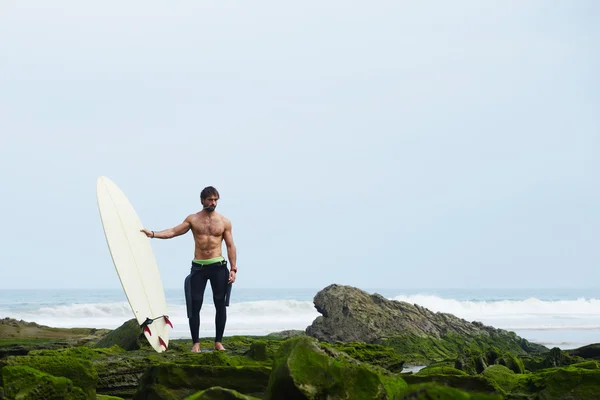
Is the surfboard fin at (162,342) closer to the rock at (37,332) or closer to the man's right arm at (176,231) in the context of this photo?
the man's right arm at (176,231)

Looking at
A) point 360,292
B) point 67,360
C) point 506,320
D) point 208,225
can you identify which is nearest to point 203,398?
point 67,360

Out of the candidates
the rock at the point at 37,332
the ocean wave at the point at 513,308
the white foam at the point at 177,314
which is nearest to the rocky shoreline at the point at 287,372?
the rock at the point at 37,332

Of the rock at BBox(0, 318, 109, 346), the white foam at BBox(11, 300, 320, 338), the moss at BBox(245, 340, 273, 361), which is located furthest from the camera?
the white foam at BBox(11, 300, 320, 338)

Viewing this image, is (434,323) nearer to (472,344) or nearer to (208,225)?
(472,344)

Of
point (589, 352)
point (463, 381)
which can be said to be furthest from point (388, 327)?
point (463, 381)

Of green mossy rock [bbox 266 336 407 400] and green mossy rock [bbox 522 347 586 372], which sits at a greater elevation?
green mossy rock [bbox 266 336 407 400]

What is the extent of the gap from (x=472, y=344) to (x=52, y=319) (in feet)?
109

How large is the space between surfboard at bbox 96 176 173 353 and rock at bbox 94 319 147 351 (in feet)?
1.26

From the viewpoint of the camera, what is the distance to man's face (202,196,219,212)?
10500mm

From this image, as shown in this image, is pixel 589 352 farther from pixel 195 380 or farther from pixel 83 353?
pixel 83 353

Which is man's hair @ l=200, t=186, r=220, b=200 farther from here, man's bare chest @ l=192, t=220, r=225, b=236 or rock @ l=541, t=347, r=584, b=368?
rock @ l=541, t=347, r=584, b=368

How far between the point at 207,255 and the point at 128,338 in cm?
177

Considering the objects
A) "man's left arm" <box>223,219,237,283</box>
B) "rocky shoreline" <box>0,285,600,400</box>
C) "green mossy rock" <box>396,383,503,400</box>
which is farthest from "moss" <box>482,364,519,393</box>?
"man's left arm" <box>223,219,237,283</box>

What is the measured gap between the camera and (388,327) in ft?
53.6
